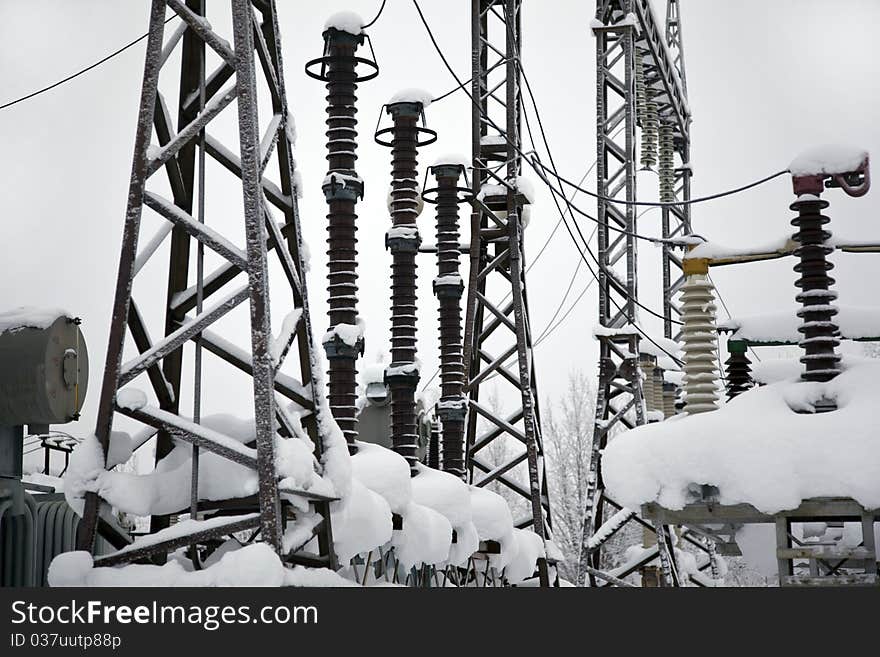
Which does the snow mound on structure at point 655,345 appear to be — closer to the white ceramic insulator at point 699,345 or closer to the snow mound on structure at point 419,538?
the white ceramic insulator at point 699,345

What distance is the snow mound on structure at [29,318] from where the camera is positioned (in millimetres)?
7230

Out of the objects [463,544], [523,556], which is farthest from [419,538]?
[523,556]

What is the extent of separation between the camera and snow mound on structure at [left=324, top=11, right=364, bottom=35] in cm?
915

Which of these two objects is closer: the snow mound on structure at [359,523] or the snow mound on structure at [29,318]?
the snow mound on structure at [359,523]

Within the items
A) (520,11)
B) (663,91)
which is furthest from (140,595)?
(663,91)

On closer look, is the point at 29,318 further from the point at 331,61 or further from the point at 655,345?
the point at 655,345

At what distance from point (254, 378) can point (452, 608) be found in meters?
2.23

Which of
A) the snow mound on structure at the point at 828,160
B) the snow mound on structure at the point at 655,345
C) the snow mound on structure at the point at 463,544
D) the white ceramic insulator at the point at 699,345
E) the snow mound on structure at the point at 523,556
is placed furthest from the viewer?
the snow mound on structure at the point at 655,345

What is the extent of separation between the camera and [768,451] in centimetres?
691

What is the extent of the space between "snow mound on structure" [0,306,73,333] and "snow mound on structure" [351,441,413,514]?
2.30 meters

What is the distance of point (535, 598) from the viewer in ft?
13.8

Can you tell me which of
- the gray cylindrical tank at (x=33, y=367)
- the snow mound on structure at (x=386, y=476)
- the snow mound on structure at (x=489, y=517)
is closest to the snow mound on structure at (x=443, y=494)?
the snow mound on structure at (x=489, y=517)

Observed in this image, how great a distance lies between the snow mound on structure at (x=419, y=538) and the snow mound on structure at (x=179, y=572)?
2.90 meters

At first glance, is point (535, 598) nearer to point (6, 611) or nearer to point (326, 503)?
point (6, 611)
